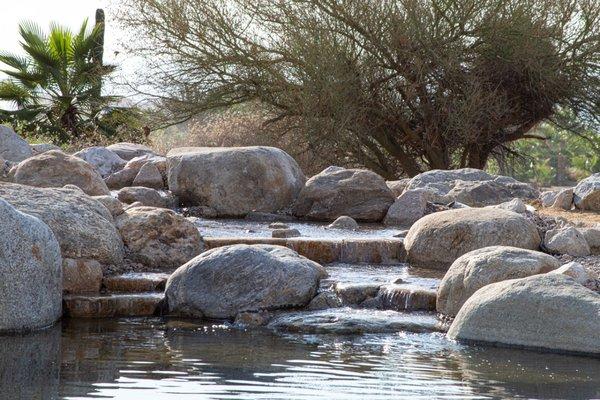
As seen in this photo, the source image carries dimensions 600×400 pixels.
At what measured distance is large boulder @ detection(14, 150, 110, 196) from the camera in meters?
12.5

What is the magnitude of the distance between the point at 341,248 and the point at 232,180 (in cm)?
307

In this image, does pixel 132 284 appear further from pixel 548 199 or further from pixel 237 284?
pixel 548 199

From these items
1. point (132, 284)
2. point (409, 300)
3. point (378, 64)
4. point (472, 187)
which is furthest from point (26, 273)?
point (378, 64)

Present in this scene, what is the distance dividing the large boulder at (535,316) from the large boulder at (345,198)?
5.72 metres

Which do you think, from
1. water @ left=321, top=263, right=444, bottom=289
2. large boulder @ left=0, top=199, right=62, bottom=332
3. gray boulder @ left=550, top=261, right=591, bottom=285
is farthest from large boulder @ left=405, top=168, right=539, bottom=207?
large boulder @ left=0, top=199, right=62, bottom=332

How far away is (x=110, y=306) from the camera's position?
883 cm

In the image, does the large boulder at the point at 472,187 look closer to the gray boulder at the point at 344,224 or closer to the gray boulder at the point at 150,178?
the gray boulder at the point at 344,224

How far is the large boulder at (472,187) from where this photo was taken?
13797 millimetres

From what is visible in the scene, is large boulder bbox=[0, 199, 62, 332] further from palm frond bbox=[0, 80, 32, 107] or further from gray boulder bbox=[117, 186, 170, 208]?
palm frond bbox=[0, 80, 32, 107]

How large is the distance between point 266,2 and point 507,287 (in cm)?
1209

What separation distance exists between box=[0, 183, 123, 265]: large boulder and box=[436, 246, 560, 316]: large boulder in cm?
305

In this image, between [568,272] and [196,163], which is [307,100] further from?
[568,272]

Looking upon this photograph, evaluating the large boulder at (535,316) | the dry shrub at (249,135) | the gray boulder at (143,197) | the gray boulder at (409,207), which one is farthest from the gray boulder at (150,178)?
the large boulder at (535,316)

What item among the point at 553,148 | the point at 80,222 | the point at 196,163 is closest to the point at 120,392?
the point at 80,222
